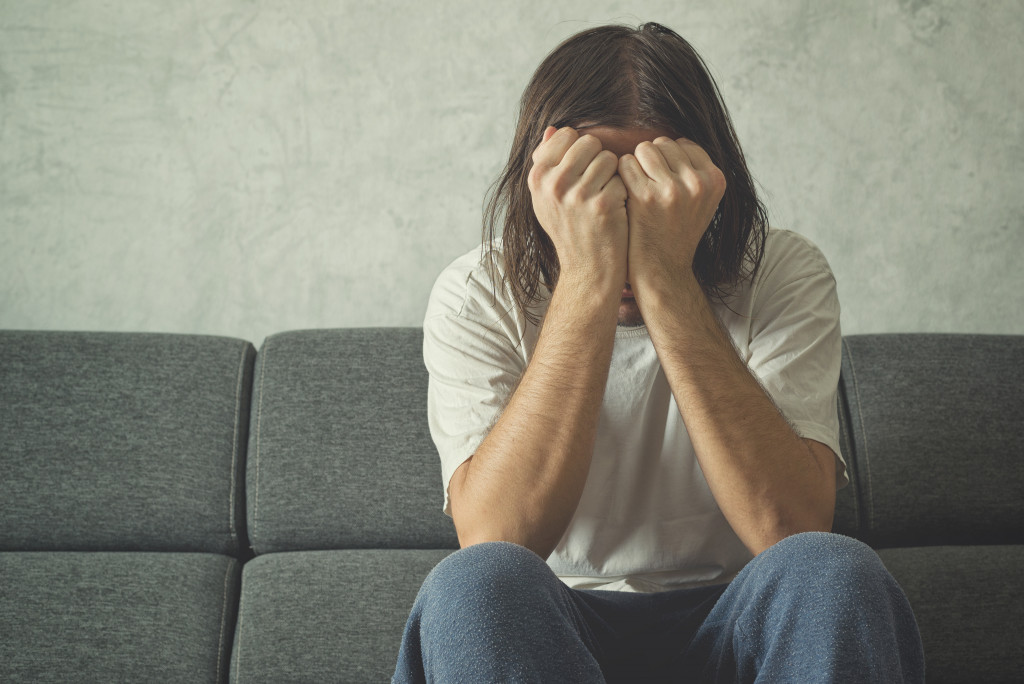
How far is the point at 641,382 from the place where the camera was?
108cm

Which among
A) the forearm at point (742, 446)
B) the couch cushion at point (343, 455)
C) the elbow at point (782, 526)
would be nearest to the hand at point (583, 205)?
the forearm at point (742, 446)

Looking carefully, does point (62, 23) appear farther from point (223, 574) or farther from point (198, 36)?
point (223, 574)

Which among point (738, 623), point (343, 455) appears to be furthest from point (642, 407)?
point (343, 455)

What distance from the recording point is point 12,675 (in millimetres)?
1151

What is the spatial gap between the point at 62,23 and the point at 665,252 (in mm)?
1382

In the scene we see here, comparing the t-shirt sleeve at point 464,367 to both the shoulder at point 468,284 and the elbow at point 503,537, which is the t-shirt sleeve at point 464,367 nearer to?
the shoulder at point 468,284

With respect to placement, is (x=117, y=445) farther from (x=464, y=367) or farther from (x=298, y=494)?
(x=464, y=367)

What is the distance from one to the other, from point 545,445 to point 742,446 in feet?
0.73

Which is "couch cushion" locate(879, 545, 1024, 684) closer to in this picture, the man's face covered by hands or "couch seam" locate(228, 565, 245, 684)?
the man's face covered by hands

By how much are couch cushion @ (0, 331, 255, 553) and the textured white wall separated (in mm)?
261

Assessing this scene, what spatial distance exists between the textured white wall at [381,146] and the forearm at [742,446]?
0.84 meters

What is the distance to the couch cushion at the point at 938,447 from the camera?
143cm

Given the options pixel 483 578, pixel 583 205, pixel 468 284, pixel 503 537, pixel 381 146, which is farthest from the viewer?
pixel 381 146

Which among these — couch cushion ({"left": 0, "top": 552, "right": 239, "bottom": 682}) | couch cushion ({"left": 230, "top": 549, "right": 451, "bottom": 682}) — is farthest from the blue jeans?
couch cushion ({"left": 0, "top": 552, "right": 239, "bottom": 682})
